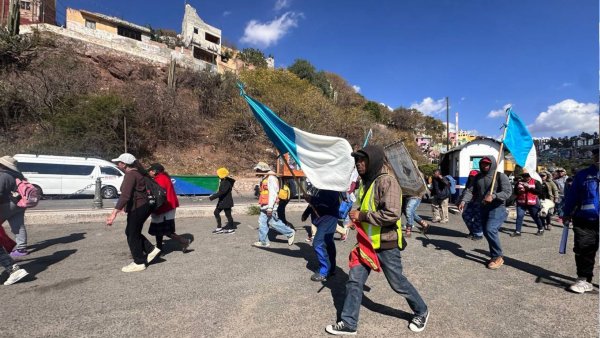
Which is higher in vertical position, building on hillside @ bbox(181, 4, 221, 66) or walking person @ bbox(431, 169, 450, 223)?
building on hillside @ bbox(181, 4, 221, 66)

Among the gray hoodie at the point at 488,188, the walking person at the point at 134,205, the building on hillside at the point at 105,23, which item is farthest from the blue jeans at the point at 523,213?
the building on hillside at the point at 105,23

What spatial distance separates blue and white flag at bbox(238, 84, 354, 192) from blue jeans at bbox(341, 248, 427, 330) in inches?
58.7

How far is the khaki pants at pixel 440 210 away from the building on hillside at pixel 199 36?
41.7m

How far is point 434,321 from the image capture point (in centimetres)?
332

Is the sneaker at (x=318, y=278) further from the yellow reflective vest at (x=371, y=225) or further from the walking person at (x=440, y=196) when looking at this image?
the walking person at (x=440, y=196)

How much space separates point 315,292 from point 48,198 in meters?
14.4

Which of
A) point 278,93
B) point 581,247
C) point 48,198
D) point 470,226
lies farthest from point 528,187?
point 278,93

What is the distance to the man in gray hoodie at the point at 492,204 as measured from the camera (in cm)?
514

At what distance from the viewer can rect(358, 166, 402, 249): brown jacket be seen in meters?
2.89

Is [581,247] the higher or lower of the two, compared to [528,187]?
lower

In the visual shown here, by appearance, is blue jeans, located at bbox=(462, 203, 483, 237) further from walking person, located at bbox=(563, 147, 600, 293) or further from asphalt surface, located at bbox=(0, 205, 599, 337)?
walking person, located at bbox=(563, 147, 600, 293)

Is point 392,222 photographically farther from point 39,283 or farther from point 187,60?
point 187,60

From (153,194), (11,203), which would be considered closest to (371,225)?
(153,194)

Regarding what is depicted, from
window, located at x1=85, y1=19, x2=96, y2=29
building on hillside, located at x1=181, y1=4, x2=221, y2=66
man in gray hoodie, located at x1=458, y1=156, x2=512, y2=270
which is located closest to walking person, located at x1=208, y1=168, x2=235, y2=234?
man in gray hoodie, located at x1=458, y1=156, x2=512, y2=270
